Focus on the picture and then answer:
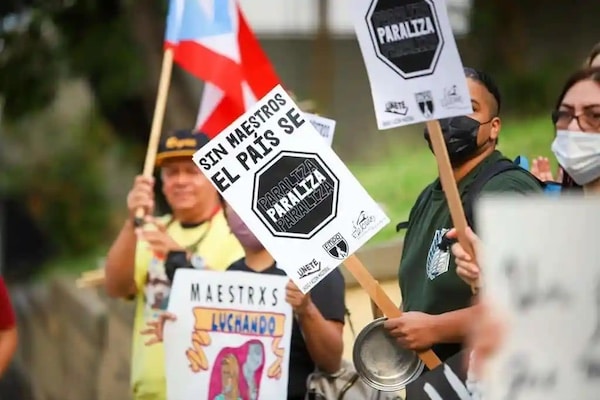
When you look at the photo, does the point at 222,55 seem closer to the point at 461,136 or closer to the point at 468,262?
the point at 461,136

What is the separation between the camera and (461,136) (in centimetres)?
409

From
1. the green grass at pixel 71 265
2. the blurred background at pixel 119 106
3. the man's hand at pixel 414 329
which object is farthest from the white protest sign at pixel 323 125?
the green grass at pixel 71 265

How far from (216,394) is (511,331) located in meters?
2.49

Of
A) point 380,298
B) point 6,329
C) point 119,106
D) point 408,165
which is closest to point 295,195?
point 380,298

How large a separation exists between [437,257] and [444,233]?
0.08m

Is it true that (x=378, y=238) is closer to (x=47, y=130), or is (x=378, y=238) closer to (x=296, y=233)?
(x=296, y=233)

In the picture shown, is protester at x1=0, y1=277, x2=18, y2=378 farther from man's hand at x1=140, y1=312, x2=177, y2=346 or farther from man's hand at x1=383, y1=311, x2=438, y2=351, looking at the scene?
man's hand at x1=383, y1=311, x2=438, y2=351

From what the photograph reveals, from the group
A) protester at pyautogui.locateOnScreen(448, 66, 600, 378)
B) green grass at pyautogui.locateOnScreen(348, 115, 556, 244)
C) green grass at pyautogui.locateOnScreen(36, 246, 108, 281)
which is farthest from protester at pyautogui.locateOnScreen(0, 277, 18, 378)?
green grass at pyautogui.locateOnScreen(36, 246, 108, 281)

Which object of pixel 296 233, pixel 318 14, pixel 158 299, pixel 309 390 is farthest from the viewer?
pixel 318 14

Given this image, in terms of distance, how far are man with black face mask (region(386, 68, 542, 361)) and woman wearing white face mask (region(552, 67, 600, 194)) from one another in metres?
0.17

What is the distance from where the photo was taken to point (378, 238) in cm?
717

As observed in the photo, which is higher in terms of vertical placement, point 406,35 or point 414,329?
point 406,35

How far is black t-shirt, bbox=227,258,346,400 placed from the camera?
4.66 m

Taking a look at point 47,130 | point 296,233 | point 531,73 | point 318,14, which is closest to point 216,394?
point 296,233
